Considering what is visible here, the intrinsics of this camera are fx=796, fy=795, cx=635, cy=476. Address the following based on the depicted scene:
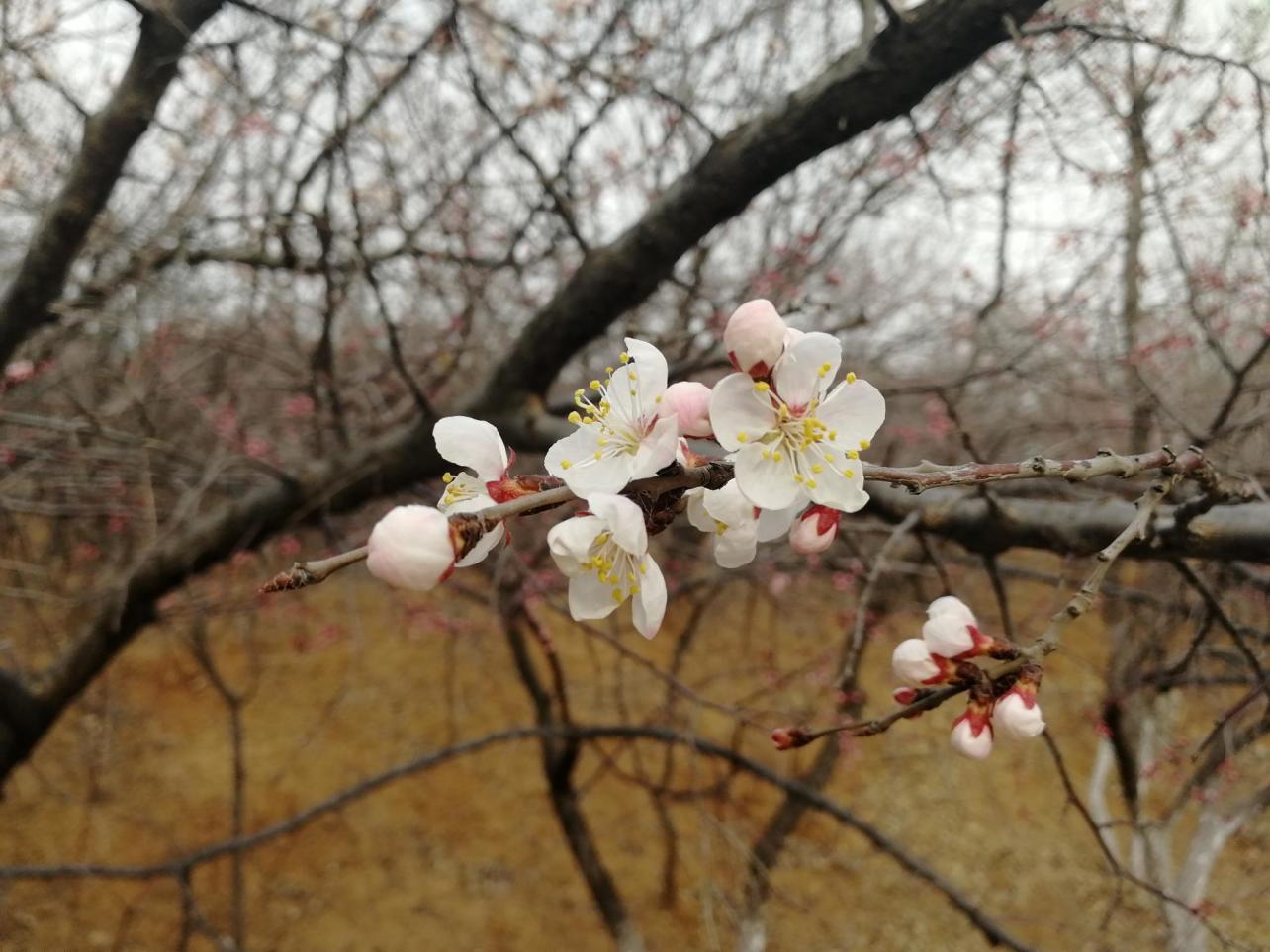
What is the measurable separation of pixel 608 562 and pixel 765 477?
0.19 m

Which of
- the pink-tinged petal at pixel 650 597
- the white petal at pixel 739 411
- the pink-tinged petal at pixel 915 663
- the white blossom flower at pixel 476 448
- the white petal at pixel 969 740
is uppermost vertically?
the white blossom flower at pixel 476 448

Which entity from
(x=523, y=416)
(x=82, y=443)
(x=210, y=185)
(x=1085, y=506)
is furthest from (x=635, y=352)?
(x=210, y=185)

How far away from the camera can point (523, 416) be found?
7.88 feet

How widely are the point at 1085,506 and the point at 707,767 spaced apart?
3.79 m

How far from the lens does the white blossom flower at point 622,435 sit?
0.68m

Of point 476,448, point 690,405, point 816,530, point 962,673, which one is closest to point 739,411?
point 690,405

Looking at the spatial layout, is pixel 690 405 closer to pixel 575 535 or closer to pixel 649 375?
pixel 649 375

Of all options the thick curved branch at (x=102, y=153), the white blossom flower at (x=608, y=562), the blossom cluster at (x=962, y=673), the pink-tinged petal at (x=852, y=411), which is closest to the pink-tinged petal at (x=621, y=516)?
the white blossom flower at (x=608, y=562)

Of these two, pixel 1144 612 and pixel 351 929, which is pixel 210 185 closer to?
pixel 351 929

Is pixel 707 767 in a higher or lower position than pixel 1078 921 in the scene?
higher

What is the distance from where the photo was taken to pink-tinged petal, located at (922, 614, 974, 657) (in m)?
0.80

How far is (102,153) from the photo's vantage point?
82.0 inches

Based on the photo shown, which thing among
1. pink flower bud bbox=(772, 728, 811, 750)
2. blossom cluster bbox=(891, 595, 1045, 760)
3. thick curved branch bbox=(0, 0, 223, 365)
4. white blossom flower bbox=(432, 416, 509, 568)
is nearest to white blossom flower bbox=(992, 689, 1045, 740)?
blossom cluster bbox=(891, 595, 1045, 760)

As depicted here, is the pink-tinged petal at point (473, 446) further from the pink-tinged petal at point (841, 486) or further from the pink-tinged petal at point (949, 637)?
the pink-tinged petal at point (949, 637)
